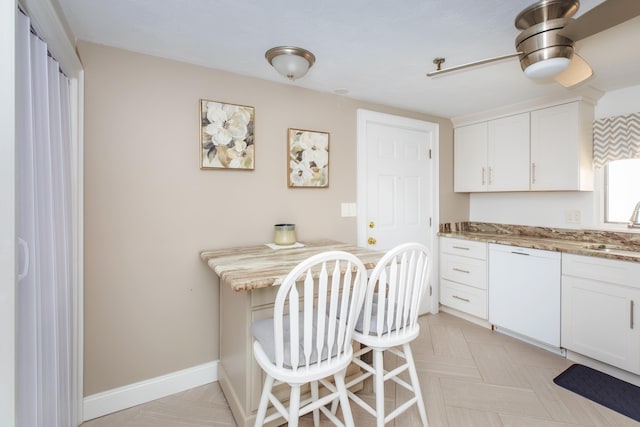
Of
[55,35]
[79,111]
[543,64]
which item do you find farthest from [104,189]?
[543,64]

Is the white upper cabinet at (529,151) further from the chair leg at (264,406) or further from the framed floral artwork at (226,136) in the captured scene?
the chair leg at (264,406)

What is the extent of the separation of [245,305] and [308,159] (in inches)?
51.3

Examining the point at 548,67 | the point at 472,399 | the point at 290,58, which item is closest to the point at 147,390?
the point at 472,399

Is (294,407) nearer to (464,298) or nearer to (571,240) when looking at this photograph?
(464,298)

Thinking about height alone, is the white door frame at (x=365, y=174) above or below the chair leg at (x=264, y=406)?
above

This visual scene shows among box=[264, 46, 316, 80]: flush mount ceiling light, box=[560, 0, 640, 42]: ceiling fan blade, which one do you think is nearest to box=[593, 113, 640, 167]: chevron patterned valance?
box=[560, 0, 640, 42]: ceiling fan blade

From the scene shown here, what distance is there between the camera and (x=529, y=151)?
2904mm

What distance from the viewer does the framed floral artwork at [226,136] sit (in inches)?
82.4

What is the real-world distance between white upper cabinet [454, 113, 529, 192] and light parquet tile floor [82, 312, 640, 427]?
154cm

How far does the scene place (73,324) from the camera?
5.55 ft

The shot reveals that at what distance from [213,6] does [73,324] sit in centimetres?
178

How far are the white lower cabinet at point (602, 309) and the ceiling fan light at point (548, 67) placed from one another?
5.03 feet

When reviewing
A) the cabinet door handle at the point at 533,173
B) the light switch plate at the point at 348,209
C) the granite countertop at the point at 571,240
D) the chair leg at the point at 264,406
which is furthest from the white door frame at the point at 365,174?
the chair leg at the point at 264,406

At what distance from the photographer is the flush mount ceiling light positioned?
1823 mm
